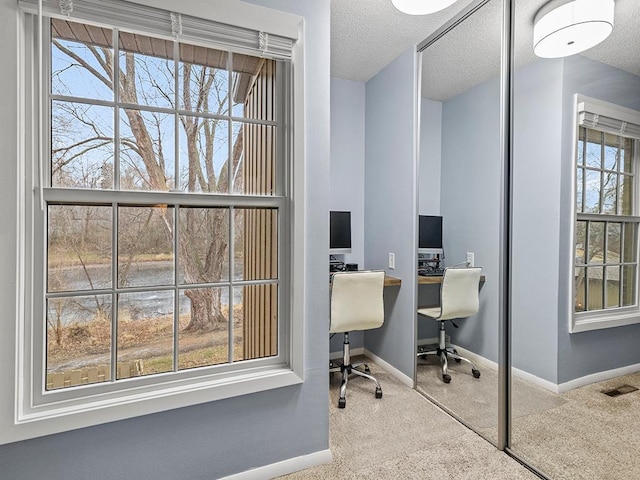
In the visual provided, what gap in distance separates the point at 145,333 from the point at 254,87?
1.32 m

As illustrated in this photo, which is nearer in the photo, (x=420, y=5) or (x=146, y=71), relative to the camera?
(x=146, y=71)

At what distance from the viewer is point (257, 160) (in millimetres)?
1758

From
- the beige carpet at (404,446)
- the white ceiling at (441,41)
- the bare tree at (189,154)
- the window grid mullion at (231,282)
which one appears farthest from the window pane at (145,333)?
the white ceiling at (441,41)

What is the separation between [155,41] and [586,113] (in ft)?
6.54

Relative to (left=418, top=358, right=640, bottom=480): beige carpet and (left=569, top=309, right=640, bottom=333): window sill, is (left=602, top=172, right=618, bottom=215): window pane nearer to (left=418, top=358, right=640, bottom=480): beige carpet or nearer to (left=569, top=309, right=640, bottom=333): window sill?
(left=569, top=309, right=640, bottom=333): window sill

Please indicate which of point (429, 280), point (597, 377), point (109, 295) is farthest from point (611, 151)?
point (109, 295)

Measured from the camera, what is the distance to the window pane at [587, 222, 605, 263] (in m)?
1.49

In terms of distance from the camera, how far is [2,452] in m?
1.28

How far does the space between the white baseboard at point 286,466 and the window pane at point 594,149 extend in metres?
1.92

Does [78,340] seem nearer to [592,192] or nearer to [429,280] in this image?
[429,280]

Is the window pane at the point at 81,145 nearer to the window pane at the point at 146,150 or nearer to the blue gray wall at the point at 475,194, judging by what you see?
the window pane at the point at 146,150

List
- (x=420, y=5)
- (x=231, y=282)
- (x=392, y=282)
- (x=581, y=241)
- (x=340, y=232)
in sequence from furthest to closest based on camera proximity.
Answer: (x=340, y=232) < (x=392, y=282) < (x=420, y=5) < (x=231, y=282) < (x=581, y=241)

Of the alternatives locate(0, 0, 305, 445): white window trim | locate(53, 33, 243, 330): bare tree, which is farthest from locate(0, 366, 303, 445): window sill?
locate(53, 33, 243, 330): bare tree

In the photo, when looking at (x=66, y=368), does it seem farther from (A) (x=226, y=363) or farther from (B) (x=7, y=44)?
(B) (x=7, y=44)
